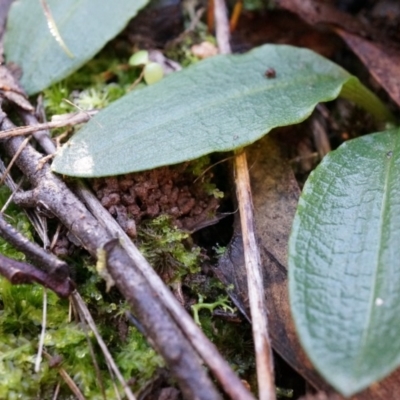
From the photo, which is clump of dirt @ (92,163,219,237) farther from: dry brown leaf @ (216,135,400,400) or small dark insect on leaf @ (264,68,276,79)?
small dark insect on leaf @ (264,68,276,79)

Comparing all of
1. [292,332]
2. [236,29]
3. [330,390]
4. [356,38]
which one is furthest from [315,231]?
[236,29]

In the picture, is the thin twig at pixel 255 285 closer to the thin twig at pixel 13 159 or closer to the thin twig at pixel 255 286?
the thin twig at pixel 255 286

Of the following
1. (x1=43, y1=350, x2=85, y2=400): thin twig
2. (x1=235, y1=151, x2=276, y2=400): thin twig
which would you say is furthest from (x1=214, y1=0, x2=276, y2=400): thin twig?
(x1=43, y1=350, x2=85, y2=400): thin twig

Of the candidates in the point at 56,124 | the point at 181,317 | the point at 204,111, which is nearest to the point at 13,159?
the point at 56,124

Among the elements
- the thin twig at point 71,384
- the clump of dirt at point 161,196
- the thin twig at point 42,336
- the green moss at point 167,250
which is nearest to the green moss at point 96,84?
the clump of dirt at point 161,196

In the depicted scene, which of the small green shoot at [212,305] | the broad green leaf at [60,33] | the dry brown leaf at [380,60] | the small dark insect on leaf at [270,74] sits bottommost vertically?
→ the small green shoot at [212,305]

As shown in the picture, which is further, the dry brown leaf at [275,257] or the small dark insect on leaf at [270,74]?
the small dark insect on leaf at [270,74]

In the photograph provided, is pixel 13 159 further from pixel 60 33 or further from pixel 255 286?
pixel 255 286

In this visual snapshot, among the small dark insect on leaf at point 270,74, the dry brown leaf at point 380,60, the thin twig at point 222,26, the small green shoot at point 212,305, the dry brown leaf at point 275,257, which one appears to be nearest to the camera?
the dry brown leaf at point 275,257
